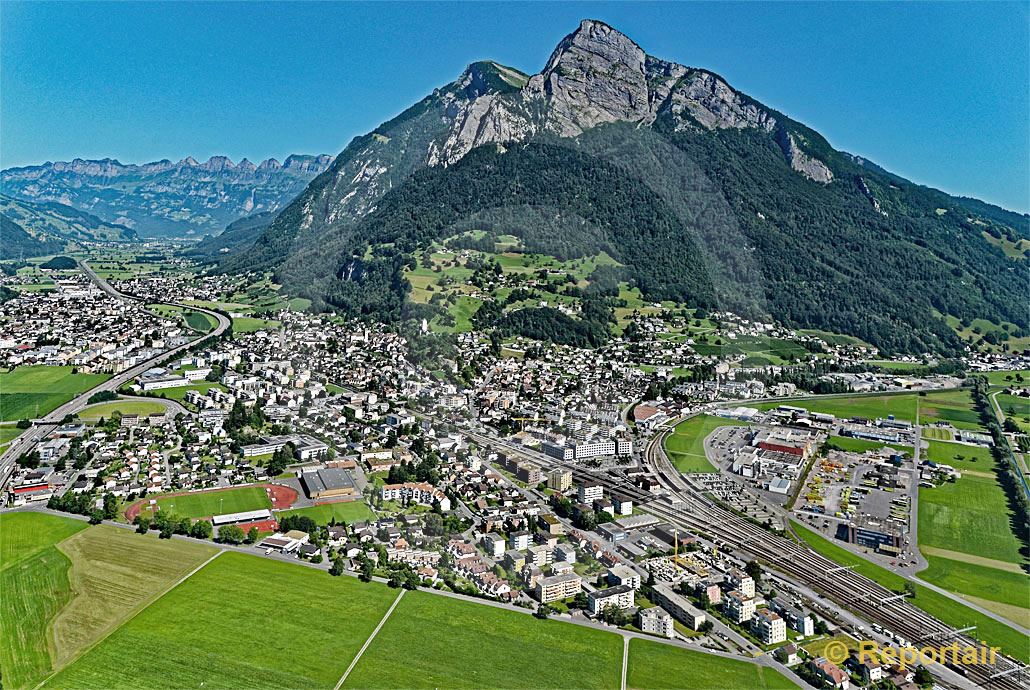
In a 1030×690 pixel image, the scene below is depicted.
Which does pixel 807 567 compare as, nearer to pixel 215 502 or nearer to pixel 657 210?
pixel 215 502

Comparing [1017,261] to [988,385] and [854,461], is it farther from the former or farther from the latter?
[854,461]

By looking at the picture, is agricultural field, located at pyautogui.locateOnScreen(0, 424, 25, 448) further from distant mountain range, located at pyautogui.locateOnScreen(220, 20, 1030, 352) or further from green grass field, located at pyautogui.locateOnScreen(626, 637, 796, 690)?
green grass field, located at pyautogui.locateOnScreen(626, 637, 796, 690)

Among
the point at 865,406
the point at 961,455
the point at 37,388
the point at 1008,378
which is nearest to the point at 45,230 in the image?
the point at 37,388

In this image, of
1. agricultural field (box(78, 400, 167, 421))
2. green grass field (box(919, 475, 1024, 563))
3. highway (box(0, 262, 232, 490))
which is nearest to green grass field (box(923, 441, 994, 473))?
green grass field (box(919, 475, 1024, 563))

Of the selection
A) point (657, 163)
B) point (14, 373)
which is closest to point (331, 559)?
point (14, 373)

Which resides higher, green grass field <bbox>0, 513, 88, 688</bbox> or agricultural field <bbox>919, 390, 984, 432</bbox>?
agricultural field <bbox>919, 390, 984, 432</bbox>

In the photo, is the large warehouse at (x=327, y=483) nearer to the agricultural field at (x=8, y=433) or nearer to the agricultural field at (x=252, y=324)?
the agricultural field at (x=8, y=433)

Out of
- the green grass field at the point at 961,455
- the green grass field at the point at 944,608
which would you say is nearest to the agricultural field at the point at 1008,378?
the green grass field at the point at 961,455
